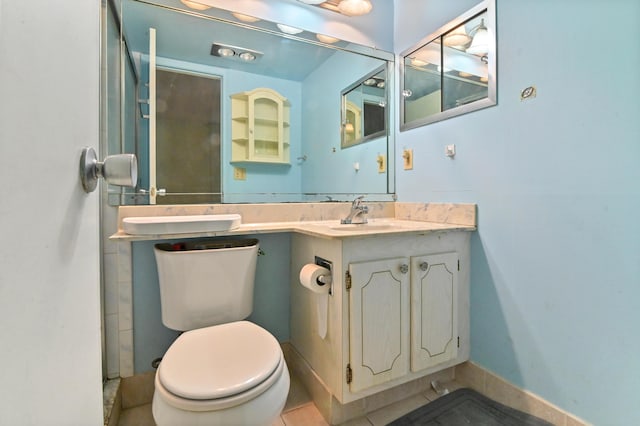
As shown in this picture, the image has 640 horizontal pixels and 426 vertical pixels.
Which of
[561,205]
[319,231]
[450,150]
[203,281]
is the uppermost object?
[450,150]

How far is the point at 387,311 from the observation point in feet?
4.34

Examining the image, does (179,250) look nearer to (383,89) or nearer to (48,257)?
(48,257)

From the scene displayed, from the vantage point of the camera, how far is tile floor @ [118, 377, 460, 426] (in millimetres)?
1342

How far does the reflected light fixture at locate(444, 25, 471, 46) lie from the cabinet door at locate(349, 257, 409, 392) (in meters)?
1.21

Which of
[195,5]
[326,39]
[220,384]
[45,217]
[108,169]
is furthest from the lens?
[326,39]

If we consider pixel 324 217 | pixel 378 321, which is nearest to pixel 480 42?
pixel 324 217

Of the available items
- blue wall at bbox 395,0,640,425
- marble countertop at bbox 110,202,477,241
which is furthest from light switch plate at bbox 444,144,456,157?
marble countertop at bbox 110,202,477,241

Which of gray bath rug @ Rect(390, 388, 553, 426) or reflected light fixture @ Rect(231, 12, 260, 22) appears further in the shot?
reflected light fixture @ Rect(231, 12, 260, 22)

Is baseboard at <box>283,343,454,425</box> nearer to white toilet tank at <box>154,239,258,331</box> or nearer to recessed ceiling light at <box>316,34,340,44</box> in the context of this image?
white toilet tank at <box>154,239,258,331</box>

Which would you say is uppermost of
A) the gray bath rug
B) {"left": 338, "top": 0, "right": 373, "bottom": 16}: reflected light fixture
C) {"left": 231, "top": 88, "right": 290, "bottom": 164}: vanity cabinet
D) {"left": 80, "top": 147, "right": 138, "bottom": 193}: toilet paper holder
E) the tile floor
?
{"left": 338, "top": 0, "right": 373, "bottom": 16}: reflected light fixture

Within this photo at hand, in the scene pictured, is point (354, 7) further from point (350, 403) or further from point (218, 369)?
point (350, 403)

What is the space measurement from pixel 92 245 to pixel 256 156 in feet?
4.90

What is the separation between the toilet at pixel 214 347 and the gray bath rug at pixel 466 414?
72 centimetres

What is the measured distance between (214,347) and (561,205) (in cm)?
143
